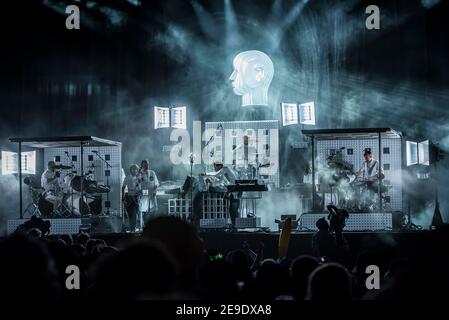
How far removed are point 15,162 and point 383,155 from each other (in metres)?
11.3

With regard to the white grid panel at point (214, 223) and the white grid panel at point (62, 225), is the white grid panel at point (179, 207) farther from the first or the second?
the white grid panel at point (62, 225)

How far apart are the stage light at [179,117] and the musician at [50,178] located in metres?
5.00

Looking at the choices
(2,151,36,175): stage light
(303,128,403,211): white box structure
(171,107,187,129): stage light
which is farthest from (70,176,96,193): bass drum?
(303,128,403,211): white box structure

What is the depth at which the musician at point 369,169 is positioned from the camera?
60.5 feet

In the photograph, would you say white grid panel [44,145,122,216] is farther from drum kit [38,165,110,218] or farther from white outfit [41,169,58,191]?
white outfit [41,169,58,191]

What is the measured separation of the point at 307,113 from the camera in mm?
22516

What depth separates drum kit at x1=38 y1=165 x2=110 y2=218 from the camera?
19.5 metres

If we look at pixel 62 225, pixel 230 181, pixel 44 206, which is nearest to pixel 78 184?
pixel 44 206

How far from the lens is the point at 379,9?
22.4m

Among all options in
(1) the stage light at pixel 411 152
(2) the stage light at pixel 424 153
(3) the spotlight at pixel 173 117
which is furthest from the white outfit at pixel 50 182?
(2) the stage light at pixel 424 153

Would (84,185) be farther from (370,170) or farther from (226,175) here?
(370,170)
